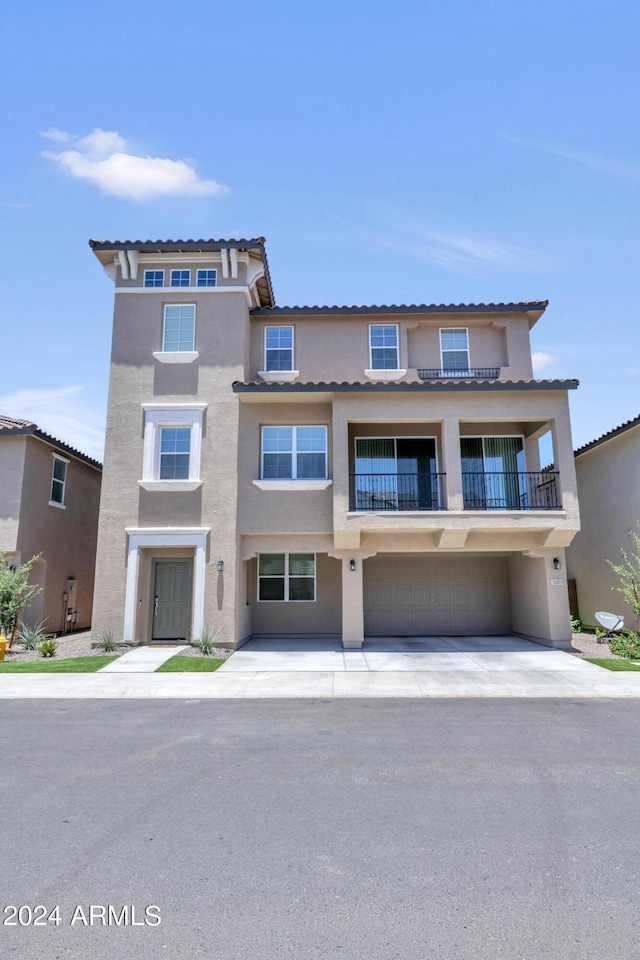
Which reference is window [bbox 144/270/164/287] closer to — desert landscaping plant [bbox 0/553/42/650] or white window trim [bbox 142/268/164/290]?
white window trim [bbox 142/268/164/290]

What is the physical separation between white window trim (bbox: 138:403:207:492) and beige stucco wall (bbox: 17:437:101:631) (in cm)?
420

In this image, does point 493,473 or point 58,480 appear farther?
point 58,480

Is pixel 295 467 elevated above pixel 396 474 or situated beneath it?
elevated above

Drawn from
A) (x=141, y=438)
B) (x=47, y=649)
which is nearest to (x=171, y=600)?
(x=47, y=649)

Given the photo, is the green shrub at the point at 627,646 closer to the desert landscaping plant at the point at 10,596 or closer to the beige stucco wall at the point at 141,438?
the beige stucco wall at the point at 141,438

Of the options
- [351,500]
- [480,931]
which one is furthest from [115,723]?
[351,500]

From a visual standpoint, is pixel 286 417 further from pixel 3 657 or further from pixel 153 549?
pixel 3 657

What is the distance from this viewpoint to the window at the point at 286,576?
59.9ft

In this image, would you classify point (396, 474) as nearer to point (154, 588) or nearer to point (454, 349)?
point (454, 349)

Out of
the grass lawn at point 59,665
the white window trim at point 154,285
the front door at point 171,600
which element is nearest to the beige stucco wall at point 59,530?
the front door at point 171,600

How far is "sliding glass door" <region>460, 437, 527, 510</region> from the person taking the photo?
1647 centimetres

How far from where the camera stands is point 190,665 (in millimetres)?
13070

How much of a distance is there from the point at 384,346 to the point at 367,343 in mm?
566

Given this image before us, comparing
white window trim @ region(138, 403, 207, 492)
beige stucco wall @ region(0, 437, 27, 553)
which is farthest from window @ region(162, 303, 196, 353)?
beige stucco wall @ region(0, 437, 27, 553)
